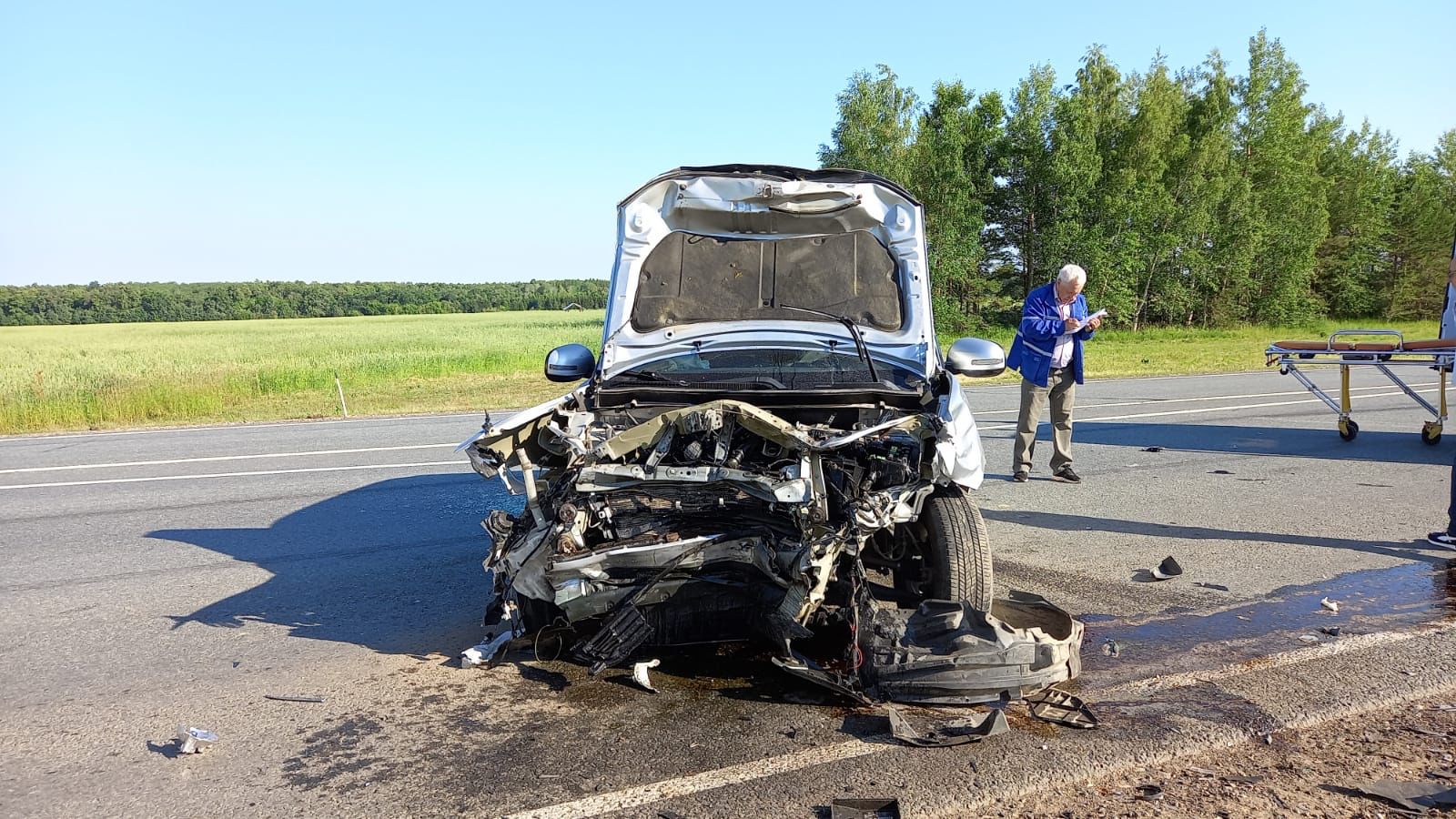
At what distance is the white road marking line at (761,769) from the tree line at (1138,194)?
1229 inches

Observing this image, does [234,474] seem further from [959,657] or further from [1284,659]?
[1284,659]

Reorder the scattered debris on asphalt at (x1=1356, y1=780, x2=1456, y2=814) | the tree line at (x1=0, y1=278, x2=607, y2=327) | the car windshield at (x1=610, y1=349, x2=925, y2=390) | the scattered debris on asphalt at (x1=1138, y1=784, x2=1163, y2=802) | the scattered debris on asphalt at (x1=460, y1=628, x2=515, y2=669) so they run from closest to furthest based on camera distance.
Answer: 1. the scattered debris on asphalt at (x1=1356, y1=780, x2=1456, y2=814)
2. the scattered debris on asphalt at (x1=1138, y1=784, x2=1163, y2=802)
3. the scattered debris on asphalt at (x1=460, y1=628, x2=515, y2=669)
4. the car windshield at (x1=610, y1=349, x2=925, y2=390)
5. the tree line at (x1=0, y1=278, x2=607, y2=327)

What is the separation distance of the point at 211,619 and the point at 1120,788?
472 centimetres

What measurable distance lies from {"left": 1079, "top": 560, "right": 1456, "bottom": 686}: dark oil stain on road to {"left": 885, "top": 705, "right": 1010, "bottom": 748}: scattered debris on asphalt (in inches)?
27.3

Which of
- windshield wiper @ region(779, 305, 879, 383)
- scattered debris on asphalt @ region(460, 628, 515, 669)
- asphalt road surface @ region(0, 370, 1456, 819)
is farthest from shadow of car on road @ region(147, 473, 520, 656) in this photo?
windshield wiper @ region(779, 305, 879, 383)

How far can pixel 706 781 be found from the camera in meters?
→ 3.24

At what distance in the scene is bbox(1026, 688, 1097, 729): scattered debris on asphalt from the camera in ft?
11.8

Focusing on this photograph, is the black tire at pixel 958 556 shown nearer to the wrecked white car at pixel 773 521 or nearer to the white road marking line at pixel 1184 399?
the wrecked white car at pixel 773 521

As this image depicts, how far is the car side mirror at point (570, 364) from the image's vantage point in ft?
19.3

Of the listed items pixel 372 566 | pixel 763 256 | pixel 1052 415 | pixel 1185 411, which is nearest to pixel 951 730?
pixel 763 256

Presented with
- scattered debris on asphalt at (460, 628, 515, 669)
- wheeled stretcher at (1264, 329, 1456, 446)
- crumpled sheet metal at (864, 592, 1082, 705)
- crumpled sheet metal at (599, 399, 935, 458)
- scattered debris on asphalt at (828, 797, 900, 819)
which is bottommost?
scattered debris on asphalt at (460, 628, 515, 669)

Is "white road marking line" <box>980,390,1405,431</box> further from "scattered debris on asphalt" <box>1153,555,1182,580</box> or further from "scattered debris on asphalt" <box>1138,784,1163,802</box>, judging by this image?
"scattered debris on asphalt" <box>1138,784,1163,802</box>

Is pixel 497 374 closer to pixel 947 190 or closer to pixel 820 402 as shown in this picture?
pixel 947 190

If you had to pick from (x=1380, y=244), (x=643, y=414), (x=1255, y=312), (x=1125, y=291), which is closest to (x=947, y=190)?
(x=1125, y=291)
